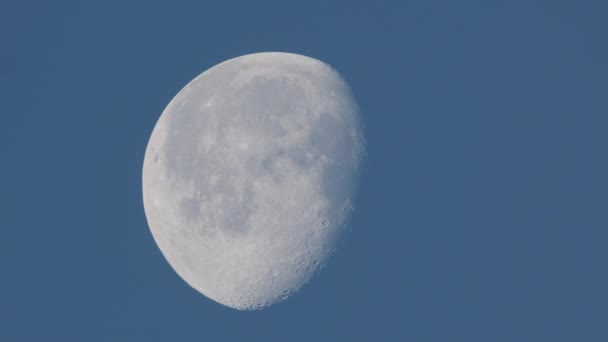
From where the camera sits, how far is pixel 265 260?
24625 mm

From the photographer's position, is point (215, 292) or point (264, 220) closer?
point (264, 220)

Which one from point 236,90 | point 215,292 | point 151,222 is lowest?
point 215,292

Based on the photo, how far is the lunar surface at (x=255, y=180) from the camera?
78.3ft

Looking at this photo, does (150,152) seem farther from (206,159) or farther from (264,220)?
(264,220)

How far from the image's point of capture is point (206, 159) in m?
24.4

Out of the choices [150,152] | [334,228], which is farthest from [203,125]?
[334,228]

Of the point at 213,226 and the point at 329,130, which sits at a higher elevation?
the point at 329,130

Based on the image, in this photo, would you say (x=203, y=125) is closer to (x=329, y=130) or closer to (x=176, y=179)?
(x=176, y=179)

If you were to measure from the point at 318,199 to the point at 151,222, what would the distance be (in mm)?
5310

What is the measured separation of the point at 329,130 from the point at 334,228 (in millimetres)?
2429

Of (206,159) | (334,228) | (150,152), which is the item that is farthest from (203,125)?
(334,228)

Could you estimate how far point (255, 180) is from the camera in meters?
23.8

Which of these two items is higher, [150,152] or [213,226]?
[150,152]

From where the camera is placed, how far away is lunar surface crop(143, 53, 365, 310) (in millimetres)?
23875
